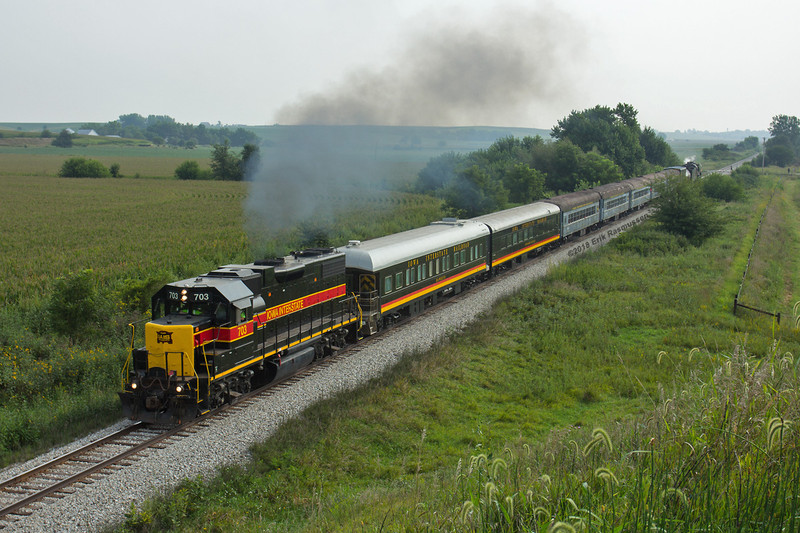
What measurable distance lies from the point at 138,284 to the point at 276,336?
10.7 meters

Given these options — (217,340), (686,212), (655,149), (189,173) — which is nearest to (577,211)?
(686,212)

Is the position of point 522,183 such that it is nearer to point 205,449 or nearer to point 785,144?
point 205,449

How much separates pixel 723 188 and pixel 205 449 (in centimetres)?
7800

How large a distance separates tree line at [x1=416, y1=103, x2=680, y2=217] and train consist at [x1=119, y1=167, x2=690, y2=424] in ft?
72.8

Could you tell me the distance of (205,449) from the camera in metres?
13.9

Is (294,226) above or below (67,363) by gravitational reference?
above

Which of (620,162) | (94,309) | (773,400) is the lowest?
(94,309)

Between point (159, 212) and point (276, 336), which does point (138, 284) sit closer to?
point (276, 336)

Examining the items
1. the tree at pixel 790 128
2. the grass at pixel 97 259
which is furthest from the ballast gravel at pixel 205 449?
the tree at pixel 790 128

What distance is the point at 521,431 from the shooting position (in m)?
A: 14.6

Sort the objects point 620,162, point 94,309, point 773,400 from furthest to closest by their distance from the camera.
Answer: point 620,162
point 94,309
point 773,400

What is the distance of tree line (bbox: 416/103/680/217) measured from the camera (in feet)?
171

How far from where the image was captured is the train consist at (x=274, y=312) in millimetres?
14938

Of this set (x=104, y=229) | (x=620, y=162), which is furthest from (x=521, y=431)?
(x=620, y=162)
